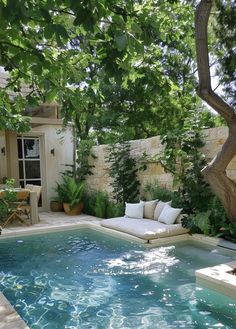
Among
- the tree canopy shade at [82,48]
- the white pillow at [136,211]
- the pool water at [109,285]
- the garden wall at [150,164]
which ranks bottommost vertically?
the pool water at [109,285]

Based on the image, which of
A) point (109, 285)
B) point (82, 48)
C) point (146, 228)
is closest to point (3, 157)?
point (146, 228)

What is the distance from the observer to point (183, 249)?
6691 mm

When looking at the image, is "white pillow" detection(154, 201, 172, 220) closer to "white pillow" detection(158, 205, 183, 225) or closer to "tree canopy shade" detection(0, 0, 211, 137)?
"white pillow" detection(158, 205, 183, 225)

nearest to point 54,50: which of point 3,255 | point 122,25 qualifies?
point 122,25

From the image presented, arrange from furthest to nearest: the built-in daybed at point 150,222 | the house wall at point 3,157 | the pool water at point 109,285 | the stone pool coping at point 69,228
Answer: the house wall at point 3,157 < the built-in daybed at point 150,222 < the pool water at point 109,285 < the stone pool coping at point 69,228

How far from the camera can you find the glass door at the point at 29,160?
11750 mm

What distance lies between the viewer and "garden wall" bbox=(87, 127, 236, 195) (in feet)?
24.6

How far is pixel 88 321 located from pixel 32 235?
196 inches

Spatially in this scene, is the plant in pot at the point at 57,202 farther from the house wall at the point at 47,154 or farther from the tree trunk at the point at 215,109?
the tree trunk at the point at 215,109

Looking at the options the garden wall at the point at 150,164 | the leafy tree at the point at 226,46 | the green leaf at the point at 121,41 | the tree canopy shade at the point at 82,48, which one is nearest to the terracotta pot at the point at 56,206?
the garden wall at the point at 150,164

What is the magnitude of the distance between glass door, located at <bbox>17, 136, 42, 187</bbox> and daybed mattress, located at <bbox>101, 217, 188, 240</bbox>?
15.2 feet

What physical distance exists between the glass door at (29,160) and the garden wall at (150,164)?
1938mm

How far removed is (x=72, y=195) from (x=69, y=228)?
251 cm

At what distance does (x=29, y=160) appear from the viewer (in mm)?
11984
